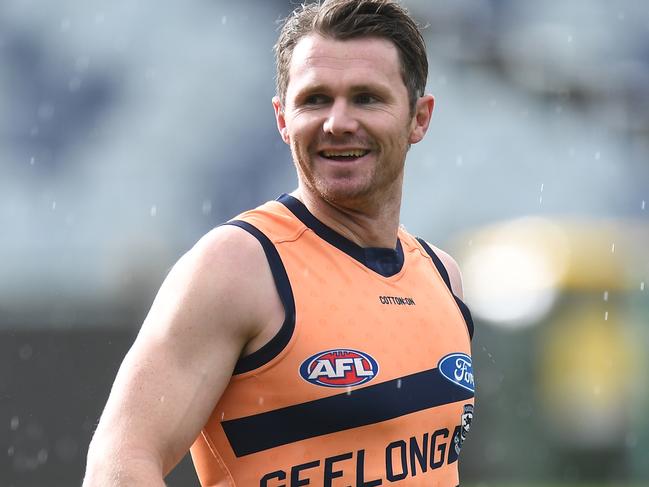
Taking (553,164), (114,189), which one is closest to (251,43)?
(114,189)

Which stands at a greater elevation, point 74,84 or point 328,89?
point 74,84

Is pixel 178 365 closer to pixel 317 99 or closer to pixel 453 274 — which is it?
pixel 317 99

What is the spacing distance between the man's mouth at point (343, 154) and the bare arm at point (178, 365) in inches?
16.4

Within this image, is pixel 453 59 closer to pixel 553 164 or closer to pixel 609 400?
pixel 553 164

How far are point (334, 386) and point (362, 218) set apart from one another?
59cm

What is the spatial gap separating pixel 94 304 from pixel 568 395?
536 cm

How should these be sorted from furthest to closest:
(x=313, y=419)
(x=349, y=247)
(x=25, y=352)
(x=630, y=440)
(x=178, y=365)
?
(x=630, y=440) → (x=25, y=352) → (x=349, y=247) → (x=313, y=419) → (x=178, y=365)

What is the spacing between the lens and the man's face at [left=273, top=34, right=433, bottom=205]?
9.02 feet

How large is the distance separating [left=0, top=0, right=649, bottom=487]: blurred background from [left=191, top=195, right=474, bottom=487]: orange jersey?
23.8 feet

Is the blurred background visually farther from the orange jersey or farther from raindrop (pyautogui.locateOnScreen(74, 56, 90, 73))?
the orange jersey

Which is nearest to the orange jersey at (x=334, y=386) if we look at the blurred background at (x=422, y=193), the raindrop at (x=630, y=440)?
the blurred background at (x=422, y=193)

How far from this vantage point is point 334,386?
100.0 inches

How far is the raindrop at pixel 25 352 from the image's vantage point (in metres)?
9.64

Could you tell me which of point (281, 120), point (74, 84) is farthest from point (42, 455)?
point (281, 120)
